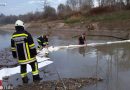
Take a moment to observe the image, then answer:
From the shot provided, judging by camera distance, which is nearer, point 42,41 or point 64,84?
point 64,84

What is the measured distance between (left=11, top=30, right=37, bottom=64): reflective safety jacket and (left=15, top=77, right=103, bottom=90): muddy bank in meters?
0.88

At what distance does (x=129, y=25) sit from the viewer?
46.2 meters

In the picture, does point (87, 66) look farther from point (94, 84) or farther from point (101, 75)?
point (94, 84)

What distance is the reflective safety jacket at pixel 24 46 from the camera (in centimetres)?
1011

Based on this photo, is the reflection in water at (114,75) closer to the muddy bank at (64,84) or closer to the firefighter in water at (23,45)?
the muddy bank at (64,84)

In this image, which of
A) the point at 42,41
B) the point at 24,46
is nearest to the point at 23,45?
the point at 24,46

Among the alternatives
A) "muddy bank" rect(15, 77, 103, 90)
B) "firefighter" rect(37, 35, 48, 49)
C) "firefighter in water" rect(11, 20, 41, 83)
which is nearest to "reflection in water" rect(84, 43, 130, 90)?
"muddy bank" rect(15, 77, 103, 90)

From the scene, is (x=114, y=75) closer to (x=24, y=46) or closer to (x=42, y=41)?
(x=24, y=46)

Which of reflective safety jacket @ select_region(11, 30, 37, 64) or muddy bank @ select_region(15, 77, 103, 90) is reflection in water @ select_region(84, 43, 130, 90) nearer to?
muddy bank @ select_region(15, 77, 103, 90)

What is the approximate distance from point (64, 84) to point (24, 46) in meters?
1.78

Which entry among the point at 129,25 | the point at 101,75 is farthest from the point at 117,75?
the point at 129,25

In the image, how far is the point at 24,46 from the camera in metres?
10.2

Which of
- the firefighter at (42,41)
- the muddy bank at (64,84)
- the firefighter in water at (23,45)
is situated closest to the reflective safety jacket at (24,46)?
the firefighter in water at (23,45)

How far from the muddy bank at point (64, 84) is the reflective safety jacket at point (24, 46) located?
879 mm
